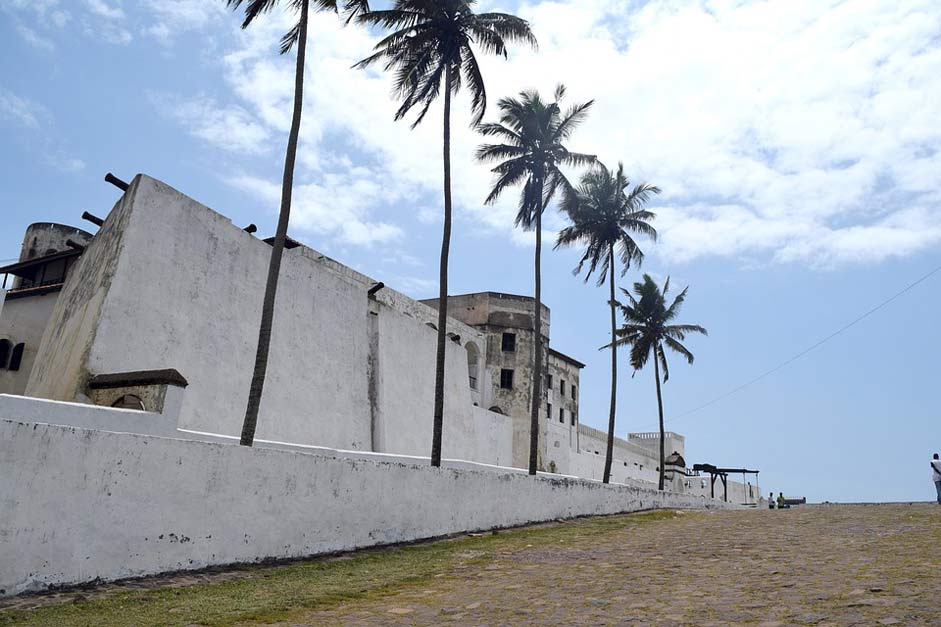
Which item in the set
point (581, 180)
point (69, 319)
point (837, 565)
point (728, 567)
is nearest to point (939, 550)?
point (837, 565)

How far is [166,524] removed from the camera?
31.3 ft

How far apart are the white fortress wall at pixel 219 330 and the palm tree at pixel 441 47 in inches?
188

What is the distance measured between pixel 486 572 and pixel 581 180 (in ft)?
69.9

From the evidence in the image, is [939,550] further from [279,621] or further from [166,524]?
[166,524]

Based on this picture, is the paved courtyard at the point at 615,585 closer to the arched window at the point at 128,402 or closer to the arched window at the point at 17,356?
the arched window at the point at 128,402

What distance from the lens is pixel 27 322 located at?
21.1 m

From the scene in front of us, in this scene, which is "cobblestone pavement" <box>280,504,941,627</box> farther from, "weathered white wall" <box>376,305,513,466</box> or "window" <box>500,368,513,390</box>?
"window" <box>500,368,513,390</box>

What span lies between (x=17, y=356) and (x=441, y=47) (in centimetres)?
1448

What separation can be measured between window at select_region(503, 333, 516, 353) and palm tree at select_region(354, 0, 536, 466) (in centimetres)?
1983

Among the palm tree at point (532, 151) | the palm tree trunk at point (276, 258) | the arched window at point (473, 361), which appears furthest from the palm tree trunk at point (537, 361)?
the arched window at point (473, 361)

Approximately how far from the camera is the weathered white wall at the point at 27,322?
20.9 m

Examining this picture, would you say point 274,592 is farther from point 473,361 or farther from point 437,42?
point 473,361

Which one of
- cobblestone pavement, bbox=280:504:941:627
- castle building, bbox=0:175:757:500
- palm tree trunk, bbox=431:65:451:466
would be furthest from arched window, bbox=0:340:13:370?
cobblestone pavement, bbox=280:504:941:627

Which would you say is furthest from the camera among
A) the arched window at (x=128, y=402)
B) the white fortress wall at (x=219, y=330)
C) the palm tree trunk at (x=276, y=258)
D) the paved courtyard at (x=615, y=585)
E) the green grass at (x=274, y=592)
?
the white fortress wall at (x=219, y=330)
